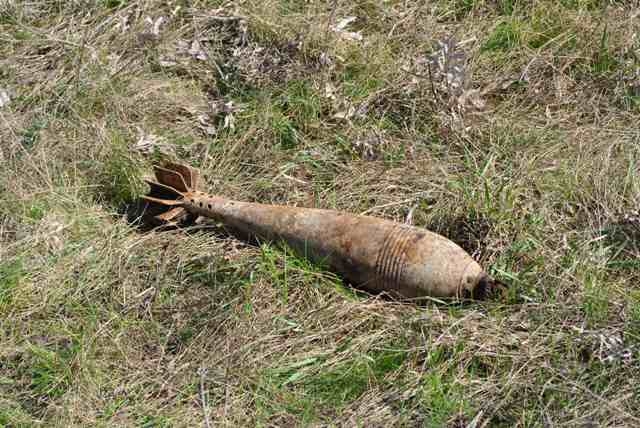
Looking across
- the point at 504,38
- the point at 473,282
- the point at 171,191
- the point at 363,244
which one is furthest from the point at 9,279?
the point at 504,38

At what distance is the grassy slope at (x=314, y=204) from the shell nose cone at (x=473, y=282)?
6 cm

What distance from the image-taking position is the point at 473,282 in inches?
148

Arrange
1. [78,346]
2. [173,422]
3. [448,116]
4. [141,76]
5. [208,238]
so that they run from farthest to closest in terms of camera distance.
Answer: [141,76] < [448,116] < [208,238] < [78,346] < [173,422]

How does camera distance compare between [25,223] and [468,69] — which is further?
[468,69]

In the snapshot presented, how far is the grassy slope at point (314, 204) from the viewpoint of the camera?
3.55 metres

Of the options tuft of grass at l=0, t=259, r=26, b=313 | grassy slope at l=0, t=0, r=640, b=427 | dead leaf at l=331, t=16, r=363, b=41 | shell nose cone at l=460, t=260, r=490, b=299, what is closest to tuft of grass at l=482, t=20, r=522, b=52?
grassy slope at l=0, t=0, r=640, b=427

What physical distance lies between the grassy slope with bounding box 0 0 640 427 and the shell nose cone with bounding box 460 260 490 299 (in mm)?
56

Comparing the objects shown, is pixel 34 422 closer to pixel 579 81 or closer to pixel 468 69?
pixel 468 69

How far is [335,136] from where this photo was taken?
4965mm

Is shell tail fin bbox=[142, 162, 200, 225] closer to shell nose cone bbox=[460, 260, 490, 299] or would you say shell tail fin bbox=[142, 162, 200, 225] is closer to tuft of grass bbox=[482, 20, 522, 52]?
shell nose cone bbox=[460, 260, 490, 299]

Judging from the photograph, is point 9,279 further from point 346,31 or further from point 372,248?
point 346,31

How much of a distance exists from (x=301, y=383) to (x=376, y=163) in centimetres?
153

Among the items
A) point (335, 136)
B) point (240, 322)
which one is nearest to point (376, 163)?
point (335, 136)

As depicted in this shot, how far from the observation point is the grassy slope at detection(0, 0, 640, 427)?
11.7 ft
